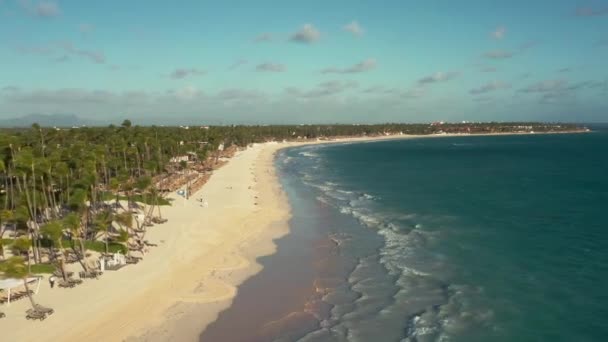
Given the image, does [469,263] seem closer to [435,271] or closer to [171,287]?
[435,271]

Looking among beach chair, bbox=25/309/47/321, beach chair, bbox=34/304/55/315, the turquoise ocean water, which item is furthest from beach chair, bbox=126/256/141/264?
the turquoise ocean water

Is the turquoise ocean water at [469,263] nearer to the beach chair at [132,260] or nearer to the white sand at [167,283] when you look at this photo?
the white sand at [167,283]

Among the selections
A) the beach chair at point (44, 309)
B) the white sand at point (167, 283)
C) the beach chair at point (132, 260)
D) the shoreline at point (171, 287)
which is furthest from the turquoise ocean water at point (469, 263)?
the beach chair at point (132, 260)

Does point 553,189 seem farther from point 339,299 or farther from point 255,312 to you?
point 255,312

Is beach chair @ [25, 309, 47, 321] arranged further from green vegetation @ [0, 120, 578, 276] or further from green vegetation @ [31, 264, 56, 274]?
green vegetation @ [31, 264, 56, 274]

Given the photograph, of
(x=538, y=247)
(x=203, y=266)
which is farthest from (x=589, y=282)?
(x=203, y=266)

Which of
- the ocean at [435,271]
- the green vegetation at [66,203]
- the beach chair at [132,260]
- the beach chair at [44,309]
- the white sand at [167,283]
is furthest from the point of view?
the beach chair at [132,260]
